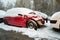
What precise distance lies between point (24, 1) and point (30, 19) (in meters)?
2.15

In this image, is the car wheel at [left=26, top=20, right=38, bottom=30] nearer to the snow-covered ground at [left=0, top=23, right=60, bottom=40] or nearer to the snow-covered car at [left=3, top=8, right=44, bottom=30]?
the snow-covered car at [left=3, top=8, right=44, bottom=30]

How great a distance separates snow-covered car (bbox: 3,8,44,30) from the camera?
5.75m

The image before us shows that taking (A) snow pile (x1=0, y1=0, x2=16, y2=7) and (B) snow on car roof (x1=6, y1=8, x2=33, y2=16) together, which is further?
(A) snow pile (x1=0, y1=0, x2=16, y2=7)

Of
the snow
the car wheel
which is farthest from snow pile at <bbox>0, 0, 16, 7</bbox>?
the car wheel

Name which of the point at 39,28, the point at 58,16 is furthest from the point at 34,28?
the point at 58,16

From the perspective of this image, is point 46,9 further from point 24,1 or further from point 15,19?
point 15,19

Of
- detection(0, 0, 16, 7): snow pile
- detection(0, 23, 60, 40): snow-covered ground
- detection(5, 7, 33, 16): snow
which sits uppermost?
detection(0, 0, 16, 7): snow pile

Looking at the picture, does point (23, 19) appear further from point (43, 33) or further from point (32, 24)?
point (43, 33)

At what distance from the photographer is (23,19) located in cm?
599

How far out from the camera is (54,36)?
4836mm

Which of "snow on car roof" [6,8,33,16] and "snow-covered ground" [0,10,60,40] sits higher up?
"snow on car roof" [6,8,33,16]

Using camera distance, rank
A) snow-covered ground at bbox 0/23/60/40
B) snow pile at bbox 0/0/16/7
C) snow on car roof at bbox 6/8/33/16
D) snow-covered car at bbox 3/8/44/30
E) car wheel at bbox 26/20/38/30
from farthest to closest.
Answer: snow pile at bbox 0/0/16/7
snow on car roof at bbox 6/8/33/16
snow-covered car at bbox 3/8/44/30
car wheel at bbox 26/20/38/30
snow-covered ground at bbox 0/23/60/40

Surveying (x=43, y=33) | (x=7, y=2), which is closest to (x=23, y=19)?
(x=43, y=33)

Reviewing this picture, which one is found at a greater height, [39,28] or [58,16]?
[58,16]
